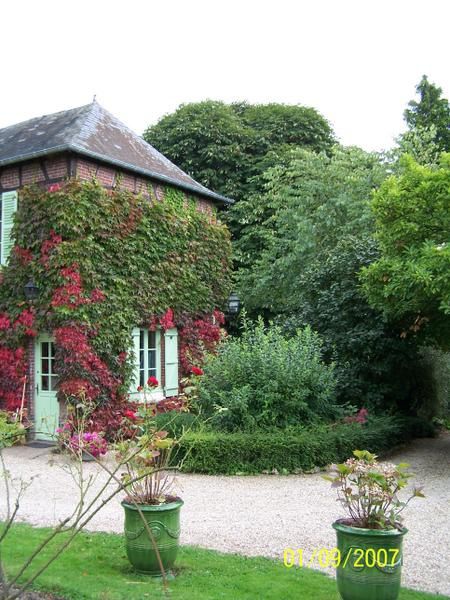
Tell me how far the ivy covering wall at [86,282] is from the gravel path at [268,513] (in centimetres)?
221

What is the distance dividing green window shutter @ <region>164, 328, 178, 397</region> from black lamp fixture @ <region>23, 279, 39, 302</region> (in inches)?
130

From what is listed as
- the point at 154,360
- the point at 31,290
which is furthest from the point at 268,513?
the point at 154,360

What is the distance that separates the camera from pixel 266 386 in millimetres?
10250

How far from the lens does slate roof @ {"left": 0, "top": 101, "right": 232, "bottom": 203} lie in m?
12.2

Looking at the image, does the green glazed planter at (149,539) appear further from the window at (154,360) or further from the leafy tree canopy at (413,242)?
the window at (154,360)

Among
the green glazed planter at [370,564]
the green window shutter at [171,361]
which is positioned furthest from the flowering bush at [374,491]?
the green window shutter at [171,361]

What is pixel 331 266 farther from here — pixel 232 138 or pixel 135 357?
pixel 232 138

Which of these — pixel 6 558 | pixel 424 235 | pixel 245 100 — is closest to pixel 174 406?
pixel 424 235

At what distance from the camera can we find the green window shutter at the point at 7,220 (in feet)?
41.1

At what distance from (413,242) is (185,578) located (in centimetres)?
659

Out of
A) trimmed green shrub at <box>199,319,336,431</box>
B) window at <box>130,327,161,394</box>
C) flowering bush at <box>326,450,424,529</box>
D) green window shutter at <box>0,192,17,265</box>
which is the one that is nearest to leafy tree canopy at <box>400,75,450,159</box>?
window at <box>130,327,161,394</box>

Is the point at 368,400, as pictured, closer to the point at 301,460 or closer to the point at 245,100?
the point at 301,460

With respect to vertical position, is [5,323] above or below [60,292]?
below

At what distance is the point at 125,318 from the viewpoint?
40.5 feet
